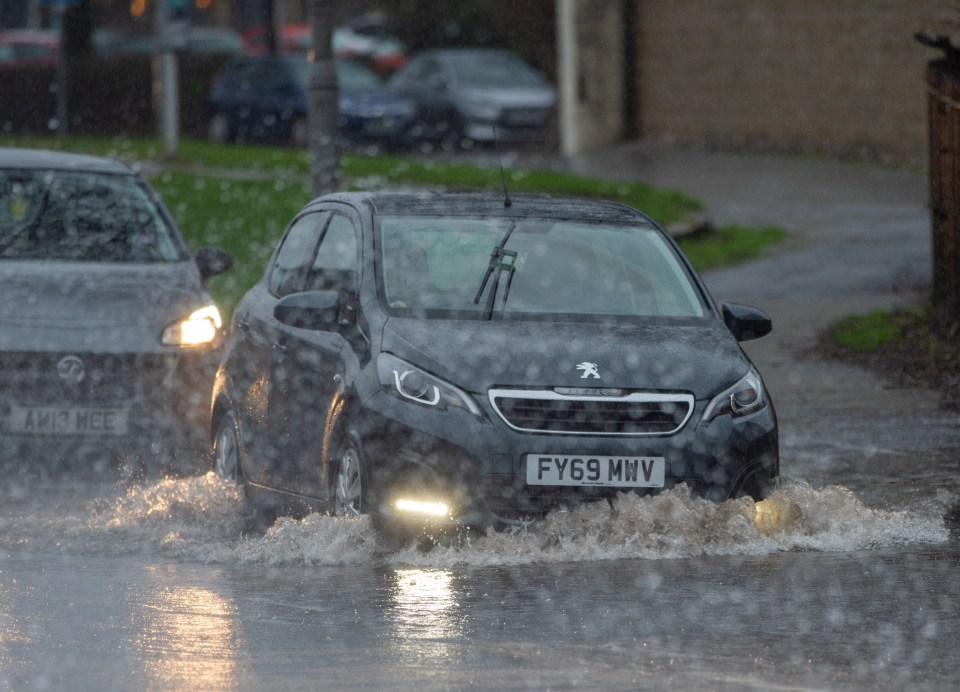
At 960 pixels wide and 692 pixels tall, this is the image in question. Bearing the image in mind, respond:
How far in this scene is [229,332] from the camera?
33.5 ft

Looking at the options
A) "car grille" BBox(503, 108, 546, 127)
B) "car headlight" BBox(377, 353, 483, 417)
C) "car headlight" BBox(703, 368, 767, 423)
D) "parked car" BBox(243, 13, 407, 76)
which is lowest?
"parked car" BBox(243, 13, 407, 76)

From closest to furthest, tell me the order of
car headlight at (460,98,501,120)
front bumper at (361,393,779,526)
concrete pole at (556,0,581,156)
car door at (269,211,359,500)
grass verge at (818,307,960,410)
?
front bumper at (361,393,779,526) → car door at (269,211,359,500) → grass verge at (818,307,960,410) → concrete pole at (556,0,581,156) → car headlight at (460,98,501,120)

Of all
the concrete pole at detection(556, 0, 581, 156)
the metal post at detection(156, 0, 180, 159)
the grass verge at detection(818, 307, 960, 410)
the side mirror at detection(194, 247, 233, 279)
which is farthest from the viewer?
the concrete pole at detection(556, 0, 581, 156)

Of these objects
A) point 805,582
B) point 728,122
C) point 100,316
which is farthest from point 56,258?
point 728,122

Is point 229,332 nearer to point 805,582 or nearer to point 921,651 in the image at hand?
point 805,582

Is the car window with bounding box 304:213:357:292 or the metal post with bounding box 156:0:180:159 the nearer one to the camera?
the car window with bounding box 304:213:357:292

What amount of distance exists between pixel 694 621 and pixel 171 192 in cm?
1934

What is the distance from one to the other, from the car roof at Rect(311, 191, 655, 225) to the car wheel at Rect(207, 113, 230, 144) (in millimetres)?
27658

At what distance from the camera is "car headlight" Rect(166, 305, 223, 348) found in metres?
10.5

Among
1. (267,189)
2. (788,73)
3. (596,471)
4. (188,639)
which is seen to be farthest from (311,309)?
(788,73)

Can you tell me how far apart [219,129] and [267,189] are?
38.9ft

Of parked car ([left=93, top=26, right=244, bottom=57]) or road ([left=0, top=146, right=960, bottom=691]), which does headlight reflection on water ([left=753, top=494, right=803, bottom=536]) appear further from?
parked car ([left=93, top=26, right=244, bottom=57])

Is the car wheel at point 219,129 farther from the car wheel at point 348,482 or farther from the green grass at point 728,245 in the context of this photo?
the car wheel at point 348,482

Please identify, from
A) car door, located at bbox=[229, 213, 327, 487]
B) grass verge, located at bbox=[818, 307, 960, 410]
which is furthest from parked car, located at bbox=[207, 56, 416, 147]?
car door, located at bbox=[229, 213, 327, 487]
